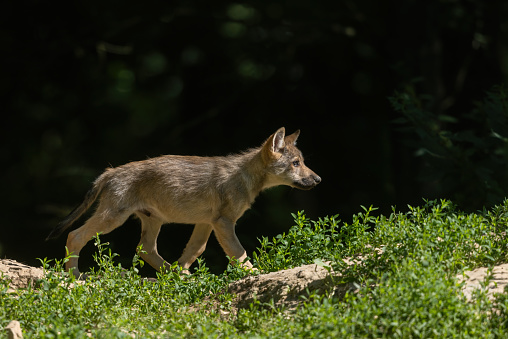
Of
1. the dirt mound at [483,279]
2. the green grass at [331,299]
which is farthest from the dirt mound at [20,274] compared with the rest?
the dirt mound at [483,279]

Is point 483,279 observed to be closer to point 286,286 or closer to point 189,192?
point 286,286

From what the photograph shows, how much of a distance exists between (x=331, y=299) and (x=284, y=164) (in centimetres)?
417

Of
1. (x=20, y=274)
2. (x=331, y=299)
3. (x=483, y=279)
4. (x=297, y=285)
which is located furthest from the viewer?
(x=20, y=274)

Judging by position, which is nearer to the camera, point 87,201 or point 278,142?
point 87,201

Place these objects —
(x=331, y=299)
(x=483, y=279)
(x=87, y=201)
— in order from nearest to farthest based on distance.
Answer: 1. (x=331, y=299)
2. (x=483, y=279)
3. (x=87, y=201)

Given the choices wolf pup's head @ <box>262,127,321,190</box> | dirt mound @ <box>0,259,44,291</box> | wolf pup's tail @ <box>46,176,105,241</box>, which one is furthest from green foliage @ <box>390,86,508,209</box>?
dirt mound @ <box>0,259,44,291</box>

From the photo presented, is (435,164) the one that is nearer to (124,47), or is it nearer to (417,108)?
(417,108)

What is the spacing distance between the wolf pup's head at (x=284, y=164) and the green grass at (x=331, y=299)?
2.03m

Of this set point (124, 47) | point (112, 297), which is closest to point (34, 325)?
point (112, 297)

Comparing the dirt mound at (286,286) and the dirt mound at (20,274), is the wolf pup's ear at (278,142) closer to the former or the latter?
the dirt mound at (286,286)

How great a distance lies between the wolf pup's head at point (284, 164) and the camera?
10117 millimetres

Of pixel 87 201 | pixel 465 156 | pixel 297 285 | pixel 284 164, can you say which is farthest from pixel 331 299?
pixel 465 156

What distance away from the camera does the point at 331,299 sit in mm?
6152

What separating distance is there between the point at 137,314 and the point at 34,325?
87 cm
